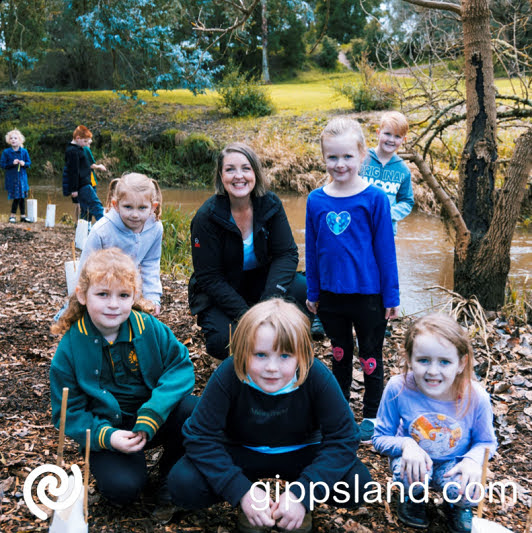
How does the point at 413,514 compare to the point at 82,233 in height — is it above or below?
below

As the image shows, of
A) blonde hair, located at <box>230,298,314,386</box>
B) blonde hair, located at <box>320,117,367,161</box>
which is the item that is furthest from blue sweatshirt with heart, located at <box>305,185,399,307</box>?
blonde hair, located at <box>230,298,314,386</box>

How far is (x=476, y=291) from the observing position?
4738 millimetres

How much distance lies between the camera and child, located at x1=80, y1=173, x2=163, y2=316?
316 cm

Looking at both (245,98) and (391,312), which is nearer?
(391,312)

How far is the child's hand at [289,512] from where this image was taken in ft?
6.23

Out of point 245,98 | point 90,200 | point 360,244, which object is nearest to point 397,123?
point 360,244

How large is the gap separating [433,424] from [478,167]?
3.06 meters

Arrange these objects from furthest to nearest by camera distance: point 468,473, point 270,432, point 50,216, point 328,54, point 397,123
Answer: point 328,54 → point 50,216 → point 397,123 → point 270,432 → point 468,473

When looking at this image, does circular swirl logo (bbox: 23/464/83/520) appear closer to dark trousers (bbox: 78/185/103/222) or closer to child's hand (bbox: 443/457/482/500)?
child's hand (bbox: 443/457/482/500)

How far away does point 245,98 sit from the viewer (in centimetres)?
1714

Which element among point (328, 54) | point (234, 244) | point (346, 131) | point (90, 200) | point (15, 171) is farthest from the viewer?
point (328, 54)

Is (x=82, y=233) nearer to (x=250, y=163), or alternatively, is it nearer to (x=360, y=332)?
(x=250, y=163)

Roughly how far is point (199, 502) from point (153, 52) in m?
13.3

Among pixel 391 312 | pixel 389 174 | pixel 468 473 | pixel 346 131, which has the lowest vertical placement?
pixel 468 473
